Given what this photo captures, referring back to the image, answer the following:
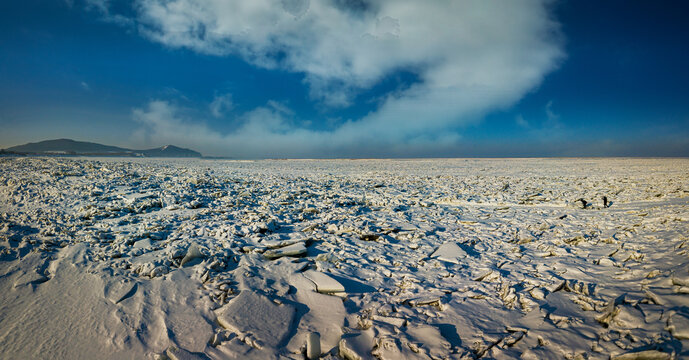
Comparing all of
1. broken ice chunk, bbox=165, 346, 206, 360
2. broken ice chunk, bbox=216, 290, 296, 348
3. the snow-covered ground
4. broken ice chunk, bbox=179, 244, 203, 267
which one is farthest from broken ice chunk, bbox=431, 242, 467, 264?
broken ice chunk, bbox=179, 244, 203, 267

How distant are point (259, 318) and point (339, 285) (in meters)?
0.94

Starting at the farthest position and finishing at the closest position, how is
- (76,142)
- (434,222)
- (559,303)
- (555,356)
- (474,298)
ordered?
(76,142) < (434,222) < (474,298) < (559,303) < (555,356)

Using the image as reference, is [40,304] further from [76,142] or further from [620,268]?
[76,142]

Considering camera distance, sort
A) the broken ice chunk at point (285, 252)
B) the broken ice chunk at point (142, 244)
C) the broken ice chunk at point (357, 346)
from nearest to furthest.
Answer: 1. the broken ice chunk at point (357, 346)
2. the broken ice chunk at point (285, 252)
3. the broken ice chunk at point (142, 244)

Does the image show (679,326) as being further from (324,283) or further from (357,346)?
(324,283)

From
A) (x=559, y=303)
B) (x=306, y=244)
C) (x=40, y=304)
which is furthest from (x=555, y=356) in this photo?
(x=40, y=304)

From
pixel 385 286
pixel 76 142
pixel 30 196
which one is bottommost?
pixel 385 286

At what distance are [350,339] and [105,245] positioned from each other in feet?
14.1

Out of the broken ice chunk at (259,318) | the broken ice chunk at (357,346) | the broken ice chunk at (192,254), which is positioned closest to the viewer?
the broken ice chunk at (357,346)

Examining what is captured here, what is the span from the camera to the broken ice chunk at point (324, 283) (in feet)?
10.3

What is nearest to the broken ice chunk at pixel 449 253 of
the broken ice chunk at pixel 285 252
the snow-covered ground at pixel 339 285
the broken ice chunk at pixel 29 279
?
the snow-covered ground at pixel 339 285

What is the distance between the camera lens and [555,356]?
6.59ft

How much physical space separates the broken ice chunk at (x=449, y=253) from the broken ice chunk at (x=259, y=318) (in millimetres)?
2408

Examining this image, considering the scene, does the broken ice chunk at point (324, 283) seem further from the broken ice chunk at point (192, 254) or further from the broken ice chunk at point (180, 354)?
the broken ice chunk at point (192, 254)
